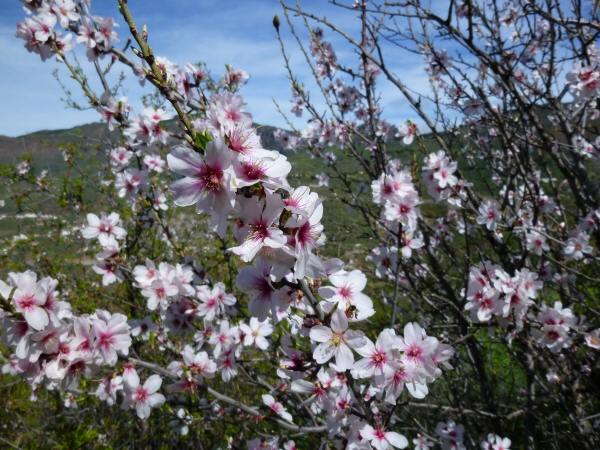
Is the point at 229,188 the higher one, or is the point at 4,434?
the point at 229,188

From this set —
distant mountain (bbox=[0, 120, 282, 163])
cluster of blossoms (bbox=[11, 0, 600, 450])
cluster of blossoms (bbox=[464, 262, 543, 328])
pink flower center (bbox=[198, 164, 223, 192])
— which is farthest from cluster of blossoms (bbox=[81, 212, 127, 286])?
cluster of blossoms (bbox=[464, 262, 543, 328])

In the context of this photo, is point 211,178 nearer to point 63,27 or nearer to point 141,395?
point 141,395

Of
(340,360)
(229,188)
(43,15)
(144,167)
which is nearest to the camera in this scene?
(229,188)

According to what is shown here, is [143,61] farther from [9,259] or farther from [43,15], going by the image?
[9,259]

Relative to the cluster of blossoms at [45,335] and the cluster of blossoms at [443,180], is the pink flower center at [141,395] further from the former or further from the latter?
the cluster of blossoms at [443,180]

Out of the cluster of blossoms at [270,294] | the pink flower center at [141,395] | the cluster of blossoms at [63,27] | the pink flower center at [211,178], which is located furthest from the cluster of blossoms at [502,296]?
the cluster of blossoms at [63,27]

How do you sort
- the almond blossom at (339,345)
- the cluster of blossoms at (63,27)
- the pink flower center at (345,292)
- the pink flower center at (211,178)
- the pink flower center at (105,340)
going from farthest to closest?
the cluster of blossoms at (63,27)
the pink flower center at (105,340)
the pink flower center at (345,292)
the almond blossom at (339,345)
the pink flower center at (211,178)

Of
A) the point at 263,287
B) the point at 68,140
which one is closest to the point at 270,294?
the point at 263,287

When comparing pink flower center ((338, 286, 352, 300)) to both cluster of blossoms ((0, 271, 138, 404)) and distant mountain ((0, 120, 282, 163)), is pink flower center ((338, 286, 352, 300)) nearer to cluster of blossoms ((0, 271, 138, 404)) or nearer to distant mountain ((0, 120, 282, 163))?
cluster of blossoms ((0, 271, 138, 404))

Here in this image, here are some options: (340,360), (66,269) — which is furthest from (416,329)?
(66,269)

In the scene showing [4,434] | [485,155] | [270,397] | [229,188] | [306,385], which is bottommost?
[4,434]

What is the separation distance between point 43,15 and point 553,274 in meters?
4.98

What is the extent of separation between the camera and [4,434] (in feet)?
16.1

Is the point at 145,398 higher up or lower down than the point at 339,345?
lower down
